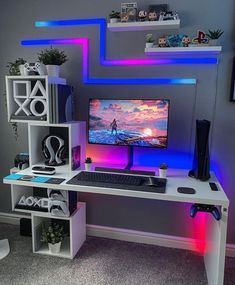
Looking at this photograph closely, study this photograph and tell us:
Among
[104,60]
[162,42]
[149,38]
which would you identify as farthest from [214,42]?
[104,60]

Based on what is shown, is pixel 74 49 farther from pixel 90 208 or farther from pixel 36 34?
pixel 90 208

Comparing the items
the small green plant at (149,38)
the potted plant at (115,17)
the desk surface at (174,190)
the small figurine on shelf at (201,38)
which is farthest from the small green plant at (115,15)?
the desk surface at (174,190)

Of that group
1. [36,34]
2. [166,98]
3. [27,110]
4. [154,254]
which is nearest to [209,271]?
[154,254]

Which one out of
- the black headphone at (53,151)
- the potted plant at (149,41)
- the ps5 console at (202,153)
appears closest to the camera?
the ps5 console at (202,153)

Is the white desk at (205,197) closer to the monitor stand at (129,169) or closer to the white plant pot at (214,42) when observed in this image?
the monitor stand at (129,169)

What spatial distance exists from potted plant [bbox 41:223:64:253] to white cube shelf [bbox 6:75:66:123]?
86 cm

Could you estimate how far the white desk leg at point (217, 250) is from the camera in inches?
57.9

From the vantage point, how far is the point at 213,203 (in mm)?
1465

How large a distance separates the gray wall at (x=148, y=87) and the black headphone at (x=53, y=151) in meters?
0.29

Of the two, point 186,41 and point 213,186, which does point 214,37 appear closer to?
point 186,41

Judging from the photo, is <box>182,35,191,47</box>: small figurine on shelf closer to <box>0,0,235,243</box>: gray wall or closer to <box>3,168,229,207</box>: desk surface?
<box>0,0,235,243</box>: gray wall

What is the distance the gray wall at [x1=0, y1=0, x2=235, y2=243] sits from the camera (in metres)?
1.96

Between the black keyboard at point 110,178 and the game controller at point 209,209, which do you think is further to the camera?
the black keyboard at point 110,178

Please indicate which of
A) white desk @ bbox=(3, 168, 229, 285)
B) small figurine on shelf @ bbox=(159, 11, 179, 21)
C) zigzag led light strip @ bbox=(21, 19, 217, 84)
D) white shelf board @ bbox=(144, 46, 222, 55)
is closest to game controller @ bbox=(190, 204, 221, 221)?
white desk @ bbox=(3, 168, 229, 285)
